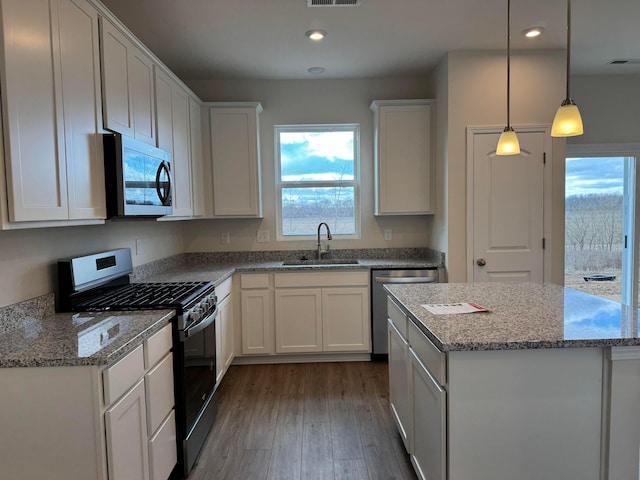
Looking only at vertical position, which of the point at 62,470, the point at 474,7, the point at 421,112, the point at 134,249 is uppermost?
the point at 474,7

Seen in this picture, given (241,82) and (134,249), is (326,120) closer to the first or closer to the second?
(241,82)

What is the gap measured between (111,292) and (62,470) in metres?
1.14

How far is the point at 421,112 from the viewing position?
369 cm

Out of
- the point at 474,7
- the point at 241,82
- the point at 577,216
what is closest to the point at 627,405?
the point at 474,7

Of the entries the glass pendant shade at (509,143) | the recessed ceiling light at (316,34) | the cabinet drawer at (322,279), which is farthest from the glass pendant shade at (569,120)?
the cabinet drawer at (322,279)

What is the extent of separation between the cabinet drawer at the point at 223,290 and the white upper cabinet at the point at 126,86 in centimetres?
115

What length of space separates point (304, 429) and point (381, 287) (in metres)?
1.45

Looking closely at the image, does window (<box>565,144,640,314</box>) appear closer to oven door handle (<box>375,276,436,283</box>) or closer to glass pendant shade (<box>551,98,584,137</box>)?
oven door handle (<box>375,276,436,283</box>)

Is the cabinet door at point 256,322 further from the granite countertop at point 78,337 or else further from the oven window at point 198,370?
the granite countertop at point 78,337

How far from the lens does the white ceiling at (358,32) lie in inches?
101

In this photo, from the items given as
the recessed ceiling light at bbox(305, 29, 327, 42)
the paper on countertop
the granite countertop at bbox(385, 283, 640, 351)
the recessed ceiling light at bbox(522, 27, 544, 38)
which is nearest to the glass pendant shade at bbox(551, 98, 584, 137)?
the granite countertop at bbox(385, 283, 640, 351)

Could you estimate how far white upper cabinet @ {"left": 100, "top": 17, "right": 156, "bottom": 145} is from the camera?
6.43ft

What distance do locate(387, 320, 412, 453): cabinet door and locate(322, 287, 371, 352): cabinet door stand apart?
1.08m

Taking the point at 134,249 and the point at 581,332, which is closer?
the point at 581,332
